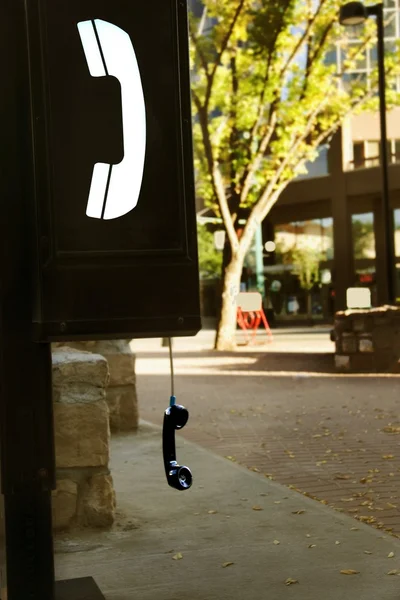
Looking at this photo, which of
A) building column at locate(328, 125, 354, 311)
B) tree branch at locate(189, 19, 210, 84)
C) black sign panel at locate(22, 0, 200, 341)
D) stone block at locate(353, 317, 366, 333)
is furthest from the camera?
building column at locate(328, 125, 354, 311)

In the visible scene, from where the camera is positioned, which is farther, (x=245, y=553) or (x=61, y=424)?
(x=61, y=424)

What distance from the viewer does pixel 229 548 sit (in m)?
4.60

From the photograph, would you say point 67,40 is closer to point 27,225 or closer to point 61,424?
point 27,225

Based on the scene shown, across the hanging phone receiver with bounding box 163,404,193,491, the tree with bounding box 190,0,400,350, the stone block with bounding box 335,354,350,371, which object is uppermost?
the tree with bounding box 190,0,400,350

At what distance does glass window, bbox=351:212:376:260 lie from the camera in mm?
46125

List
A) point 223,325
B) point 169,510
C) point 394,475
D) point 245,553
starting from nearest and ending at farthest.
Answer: point 245,553
point 169,510
point 394,475
point 223,325

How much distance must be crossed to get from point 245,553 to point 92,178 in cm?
237

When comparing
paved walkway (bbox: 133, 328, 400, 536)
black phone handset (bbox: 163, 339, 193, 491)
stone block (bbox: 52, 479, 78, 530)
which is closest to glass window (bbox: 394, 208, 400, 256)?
paved walkway (bbox: 133, 328, 400, 536)

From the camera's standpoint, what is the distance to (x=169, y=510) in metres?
5.50

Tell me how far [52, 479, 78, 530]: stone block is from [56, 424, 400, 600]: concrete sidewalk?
97mm

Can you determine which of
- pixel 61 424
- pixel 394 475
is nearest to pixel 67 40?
pixel 61 424

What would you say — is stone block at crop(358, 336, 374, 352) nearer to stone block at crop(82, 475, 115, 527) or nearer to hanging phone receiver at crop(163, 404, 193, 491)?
stone block at crop(82, 475, 115, 527)

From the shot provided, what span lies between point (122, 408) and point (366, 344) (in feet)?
22.4

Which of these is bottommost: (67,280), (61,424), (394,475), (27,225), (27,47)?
(394,475)
